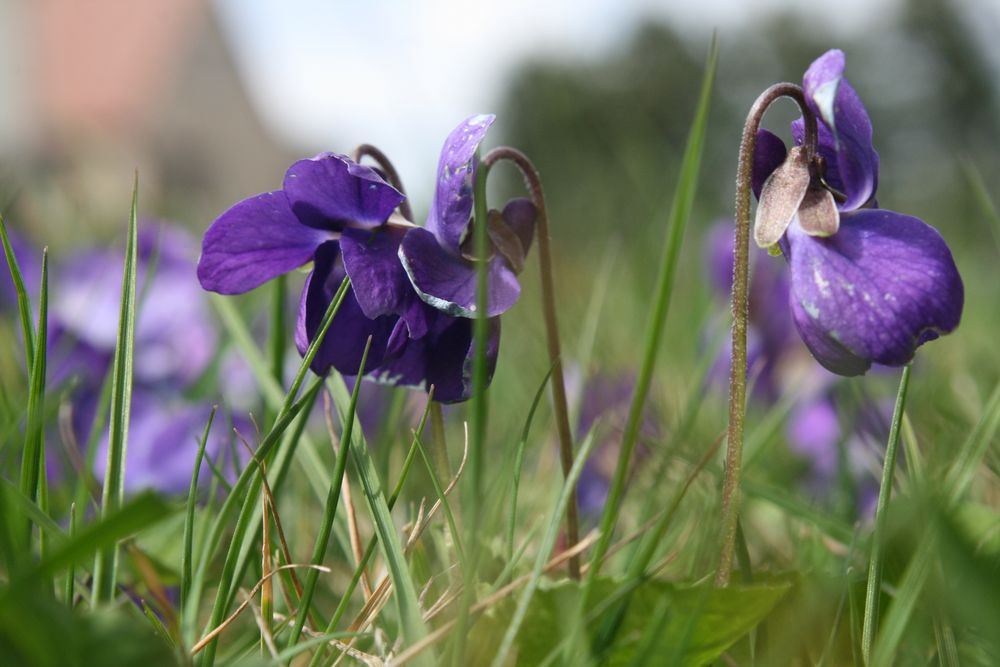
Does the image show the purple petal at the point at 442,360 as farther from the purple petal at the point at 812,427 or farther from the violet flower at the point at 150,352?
the purple petal at the point at 812,427

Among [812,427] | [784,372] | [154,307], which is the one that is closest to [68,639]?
[812,427]

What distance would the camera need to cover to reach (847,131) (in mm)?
881

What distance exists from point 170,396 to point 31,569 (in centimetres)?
157

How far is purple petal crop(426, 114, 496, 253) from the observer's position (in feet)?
3.03

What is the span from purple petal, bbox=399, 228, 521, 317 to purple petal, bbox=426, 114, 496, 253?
2 cm

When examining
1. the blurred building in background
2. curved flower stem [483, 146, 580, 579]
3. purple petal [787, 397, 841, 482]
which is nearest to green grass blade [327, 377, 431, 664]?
curved flower stem [483, 146, 580, 579]

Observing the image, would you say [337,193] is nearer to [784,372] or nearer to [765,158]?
[765,158]

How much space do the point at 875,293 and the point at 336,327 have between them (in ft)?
1.61

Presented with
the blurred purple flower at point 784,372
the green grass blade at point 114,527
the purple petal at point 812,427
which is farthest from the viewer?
the purple petal at point 812,427

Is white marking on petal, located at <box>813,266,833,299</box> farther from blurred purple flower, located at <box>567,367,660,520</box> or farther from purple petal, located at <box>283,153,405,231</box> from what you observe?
blurred purple flower, located at <box>567,367,660,520</box>

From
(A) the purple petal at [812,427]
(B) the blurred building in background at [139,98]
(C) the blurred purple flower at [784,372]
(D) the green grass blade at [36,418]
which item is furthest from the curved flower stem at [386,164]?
(B) the blurred building in background at [139,98]

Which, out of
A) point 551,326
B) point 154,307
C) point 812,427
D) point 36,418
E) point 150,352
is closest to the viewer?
point 36,418

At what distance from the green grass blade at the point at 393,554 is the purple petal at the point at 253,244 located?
0.21 m

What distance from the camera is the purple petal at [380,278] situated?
0.91 m
